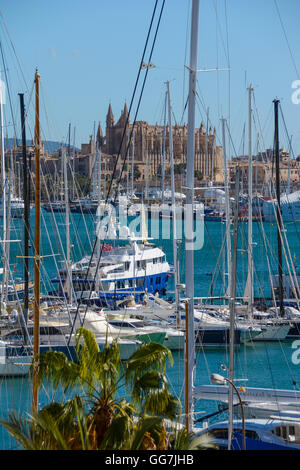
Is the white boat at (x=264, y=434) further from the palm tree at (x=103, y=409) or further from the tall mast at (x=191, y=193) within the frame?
the palm tree at (x=103, y=409)

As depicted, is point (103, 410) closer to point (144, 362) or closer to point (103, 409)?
point (103, 409)

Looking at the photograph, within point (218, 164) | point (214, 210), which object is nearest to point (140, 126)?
point (218, 164)

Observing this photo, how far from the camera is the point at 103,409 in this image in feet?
18.7

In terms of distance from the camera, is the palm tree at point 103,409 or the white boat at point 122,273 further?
the white boat at point 122,273

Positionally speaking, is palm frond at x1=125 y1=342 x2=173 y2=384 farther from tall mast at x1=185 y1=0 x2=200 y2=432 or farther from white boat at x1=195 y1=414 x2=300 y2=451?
white boat at x1=195 y1=414 x2=300 y2=451

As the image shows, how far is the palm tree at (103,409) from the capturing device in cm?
519

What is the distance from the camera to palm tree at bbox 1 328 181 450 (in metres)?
5.19

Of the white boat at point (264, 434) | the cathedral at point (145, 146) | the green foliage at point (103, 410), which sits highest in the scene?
the cathedral at point (145, 146)

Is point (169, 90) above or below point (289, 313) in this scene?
above

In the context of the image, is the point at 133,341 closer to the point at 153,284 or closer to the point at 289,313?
the point at 289,313

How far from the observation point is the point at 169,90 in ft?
70.9

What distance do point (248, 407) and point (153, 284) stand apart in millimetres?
16698

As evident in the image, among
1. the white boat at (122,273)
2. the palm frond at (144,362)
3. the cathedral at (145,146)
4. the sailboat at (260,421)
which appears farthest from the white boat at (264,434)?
the cathedral at (145,146)

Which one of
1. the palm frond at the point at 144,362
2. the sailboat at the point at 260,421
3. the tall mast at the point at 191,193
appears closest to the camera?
the palm frond at the point at 144,362
